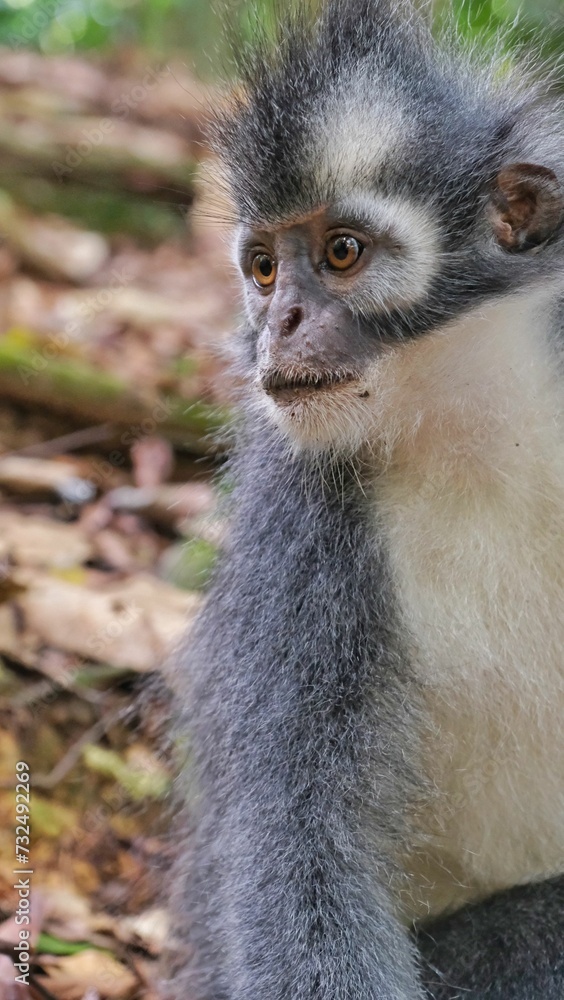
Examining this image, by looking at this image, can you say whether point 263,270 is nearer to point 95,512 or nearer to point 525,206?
point 525,206

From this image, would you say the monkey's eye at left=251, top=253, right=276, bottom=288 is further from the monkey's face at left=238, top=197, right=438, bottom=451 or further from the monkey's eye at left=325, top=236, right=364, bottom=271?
the monkey's eye at left=325, top=236, right=364, bottom=271

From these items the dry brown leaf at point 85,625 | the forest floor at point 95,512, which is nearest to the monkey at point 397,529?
the forest floor at point 95,512

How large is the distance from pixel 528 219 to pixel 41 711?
2973 millimetres

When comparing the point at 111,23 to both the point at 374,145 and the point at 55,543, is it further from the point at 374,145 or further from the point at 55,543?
the point at 374,145

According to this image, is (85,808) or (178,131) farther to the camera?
(178,131)

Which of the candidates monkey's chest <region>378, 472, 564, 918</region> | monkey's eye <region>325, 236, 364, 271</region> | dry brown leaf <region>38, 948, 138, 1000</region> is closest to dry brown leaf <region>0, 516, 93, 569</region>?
dry brown leaf <region>38, 948, 138, 1000</region>

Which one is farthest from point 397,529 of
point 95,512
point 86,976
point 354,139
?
point 95,512

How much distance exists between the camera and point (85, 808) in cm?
475

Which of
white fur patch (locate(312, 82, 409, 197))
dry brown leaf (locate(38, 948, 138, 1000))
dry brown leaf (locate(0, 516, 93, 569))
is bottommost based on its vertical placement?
dry brown leaf (locate(38, 948, 138, 1000))

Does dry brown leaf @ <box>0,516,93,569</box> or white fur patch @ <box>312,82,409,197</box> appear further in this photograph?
dry brown leaf @ <box>0,516,93,569</box>

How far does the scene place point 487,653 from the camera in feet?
10.5

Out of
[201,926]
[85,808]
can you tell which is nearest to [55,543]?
Result: [85,808]

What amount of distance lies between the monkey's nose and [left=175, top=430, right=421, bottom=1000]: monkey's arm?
469 mm

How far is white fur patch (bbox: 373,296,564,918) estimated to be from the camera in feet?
10.3
